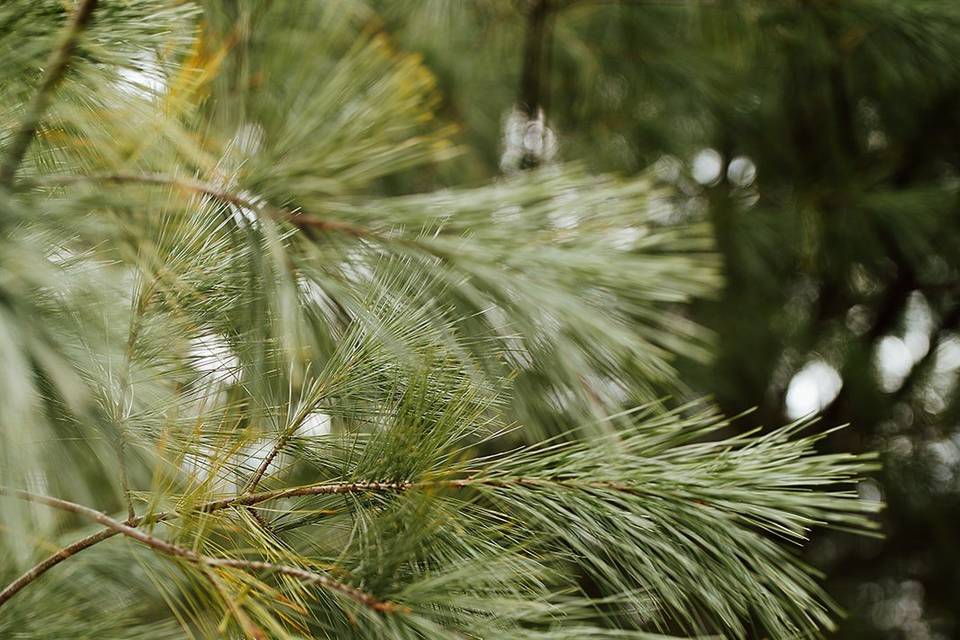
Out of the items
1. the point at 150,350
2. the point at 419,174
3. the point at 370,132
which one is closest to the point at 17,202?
the point at 150,350

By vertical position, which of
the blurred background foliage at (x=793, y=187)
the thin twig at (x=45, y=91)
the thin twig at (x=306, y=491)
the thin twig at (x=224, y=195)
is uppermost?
the thin twig at (x=45, y=91)

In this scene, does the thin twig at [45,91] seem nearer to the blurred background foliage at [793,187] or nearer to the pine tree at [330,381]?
the pine tree at [330,381]

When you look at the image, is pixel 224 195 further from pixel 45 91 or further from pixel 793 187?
pixel 793 187

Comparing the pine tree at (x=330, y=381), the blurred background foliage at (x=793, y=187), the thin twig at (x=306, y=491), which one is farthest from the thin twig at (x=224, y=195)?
the blurred background foliage at (x=793, y=187)

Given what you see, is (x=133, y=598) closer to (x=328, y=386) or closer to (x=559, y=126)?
(x=328, y=386)

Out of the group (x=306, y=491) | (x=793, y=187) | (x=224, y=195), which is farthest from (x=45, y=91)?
(x=793, y=187)
